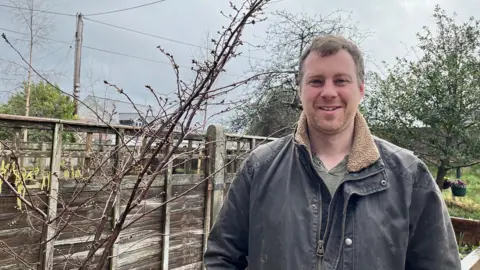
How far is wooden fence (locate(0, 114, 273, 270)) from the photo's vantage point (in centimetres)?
225

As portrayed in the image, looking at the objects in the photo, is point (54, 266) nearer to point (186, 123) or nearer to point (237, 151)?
point (186, 123)

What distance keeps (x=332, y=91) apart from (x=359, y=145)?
18cm

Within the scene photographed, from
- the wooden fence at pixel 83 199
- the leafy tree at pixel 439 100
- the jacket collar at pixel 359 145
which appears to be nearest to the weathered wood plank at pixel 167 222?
the wooden fence at pixel 83 199

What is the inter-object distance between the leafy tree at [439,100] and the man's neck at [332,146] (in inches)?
235

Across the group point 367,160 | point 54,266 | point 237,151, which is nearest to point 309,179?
point 367,160

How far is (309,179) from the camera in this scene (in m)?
1.11

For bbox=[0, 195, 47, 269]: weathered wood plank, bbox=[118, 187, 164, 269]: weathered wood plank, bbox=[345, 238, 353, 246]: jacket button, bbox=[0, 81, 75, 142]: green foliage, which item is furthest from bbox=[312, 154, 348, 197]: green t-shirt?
bbox=[0, 81, 75, 142]: green foliage

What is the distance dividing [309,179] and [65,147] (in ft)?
6.95

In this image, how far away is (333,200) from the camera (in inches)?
41.4

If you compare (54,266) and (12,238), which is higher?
(12,238)

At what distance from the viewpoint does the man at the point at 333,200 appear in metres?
1.02

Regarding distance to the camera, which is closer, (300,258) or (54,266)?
(300,258)

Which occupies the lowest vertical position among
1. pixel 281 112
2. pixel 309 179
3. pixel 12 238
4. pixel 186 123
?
pixel 12 238

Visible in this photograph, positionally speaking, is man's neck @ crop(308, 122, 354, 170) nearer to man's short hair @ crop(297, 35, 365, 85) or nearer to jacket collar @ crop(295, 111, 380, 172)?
jacket collar @ crop(295, 111, 380, 172)
